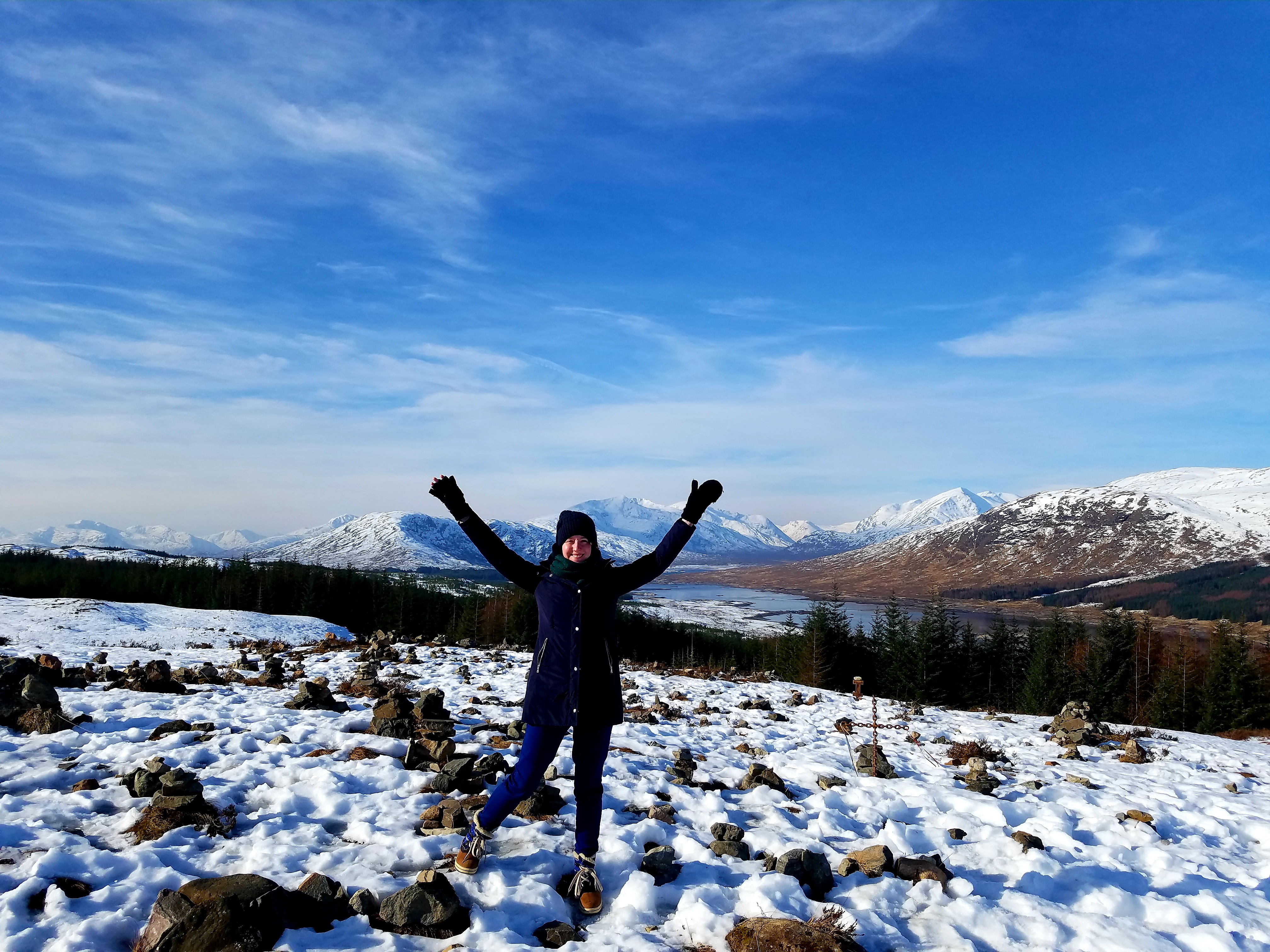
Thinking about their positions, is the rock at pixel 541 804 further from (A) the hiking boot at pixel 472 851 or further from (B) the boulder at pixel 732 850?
(B) the boulder at pixel 732 850

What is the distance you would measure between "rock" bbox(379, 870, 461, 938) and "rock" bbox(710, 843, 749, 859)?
2995 millimetres

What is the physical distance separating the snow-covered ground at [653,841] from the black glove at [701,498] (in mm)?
3491

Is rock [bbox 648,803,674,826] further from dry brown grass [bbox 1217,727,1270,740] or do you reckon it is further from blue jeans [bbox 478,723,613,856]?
dry brown grass [bbox 1217,727,1270,740]

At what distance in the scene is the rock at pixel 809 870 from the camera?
251 inches

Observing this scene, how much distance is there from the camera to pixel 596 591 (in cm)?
590

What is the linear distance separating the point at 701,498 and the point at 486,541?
213 cm

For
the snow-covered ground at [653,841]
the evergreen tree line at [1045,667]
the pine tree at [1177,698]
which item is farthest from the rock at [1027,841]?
the pine tree at [1177,698]

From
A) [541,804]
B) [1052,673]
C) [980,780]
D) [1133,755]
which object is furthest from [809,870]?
[1052,673]

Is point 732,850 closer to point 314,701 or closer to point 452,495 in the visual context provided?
point 452,495

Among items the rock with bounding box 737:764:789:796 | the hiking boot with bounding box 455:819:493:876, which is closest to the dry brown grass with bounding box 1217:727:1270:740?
the rock with bounding box 737:764:789:796

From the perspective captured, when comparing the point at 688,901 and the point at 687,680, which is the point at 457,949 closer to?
the point at 688,901

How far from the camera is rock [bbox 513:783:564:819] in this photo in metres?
7.61

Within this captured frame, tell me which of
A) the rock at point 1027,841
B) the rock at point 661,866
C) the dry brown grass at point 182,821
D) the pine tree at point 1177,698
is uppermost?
the dry brown grass at point 182,821

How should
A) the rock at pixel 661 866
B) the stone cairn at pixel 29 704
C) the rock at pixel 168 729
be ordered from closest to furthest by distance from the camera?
the rock at pixel 661 866 < the stone cairn at pixel 29 704 < the rock at pixel 168 729
